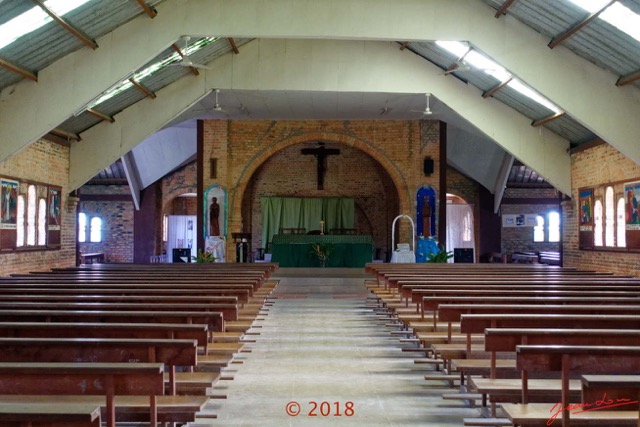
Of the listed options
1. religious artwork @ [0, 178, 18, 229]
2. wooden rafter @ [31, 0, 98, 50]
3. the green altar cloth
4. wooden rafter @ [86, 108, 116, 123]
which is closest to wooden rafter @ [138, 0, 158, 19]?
wooden rafter @ [31, 0, 98, 50]

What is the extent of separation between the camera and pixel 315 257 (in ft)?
63.8

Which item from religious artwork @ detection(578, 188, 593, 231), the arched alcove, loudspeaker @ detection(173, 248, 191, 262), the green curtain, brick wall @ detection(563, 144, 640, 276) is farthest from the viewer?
the arched alcove

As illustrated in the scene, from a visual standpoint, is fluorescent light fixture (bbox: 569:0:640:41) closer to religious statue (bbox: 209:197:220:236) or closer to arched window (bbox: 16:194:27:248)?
arched window (bbox: 16:194:27:248)

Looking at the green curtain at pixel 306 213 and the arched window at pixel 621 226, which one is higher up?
the green curtain at pixel 306 213

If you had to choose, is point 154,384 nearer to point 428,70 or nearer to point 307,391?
point 307,391

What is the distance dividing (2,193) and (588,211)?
11.2m

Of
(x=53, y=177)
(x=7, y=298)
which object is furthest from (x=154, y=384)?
(x=53, y=177)

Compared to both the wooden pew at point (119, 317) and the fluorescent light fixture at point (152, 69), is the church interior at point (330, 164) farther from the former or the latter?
the wooden pew at point (119, 317)

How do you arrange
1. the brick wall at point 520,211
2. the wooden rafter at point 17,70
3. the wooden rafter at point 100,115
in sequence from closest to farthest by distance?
1. the wooden rafter at point 17,70
2. the wooden rafter at point 100,115
3. the brick wall at point 520,211

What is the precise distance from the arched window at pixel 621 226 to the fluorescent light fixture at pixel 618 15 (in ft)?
13.5

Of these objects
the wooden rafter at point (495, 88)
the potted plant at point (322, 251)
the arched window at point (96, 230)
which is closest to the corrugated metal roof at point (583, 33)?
the wooden rafter at point (495, 88)

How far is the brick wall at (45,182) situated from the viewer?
12633 mm

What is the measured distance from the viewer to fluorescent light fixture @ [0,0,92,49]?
9445mm

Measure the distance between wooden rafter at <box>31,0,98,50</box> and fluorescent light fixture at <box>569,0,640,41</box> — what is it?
23.4 feet
